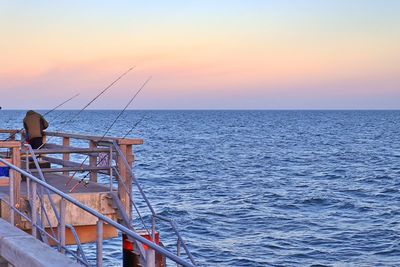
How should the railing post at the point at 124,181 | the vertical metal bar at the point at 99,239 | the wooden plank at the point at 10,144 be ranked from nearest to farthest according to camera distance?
the vertical metal bar at the point at 99,239, the wooden plank at the point at 10,144, the railing post at the point at 124,181

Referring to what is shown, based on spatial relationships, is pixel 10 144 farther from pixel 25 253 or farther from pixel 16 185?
pixel 25 253

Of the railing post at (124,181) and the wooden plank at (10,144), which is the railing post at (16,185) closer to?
the wooden plank at (10,144)

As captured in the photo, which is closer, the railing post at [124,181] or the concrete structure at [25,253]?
the concrete structure at [25,253]

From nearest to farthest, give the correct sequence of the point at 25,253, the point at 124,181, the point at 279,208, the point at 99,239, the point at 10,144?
the point at 25,253 < the point at 99,239 < the point at 10,144 < the point at 124,181 < the point at 279,208

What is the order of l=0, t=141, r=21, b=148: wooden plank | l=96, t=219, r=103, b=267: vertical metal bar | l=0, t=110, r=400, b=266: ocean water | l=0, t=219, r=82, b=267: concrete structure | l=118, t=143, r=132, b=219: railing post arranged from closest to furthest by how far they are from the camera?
l=0, t=219, r=82, b=267: concrete structure, l=96, t=219, r=103, b=267: vertical metal bar, l=0, t=141, r=21, b=148: wooden plank, l=118, t=143, r=132, b=219: railing post, l=0, t=110, r=400, b=266: ocean water

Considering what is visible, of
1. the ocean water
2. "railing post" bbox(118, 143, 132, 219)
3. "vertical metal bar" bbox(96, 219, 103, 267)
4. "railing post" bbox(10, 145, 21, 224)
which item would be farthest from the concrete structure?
the ocean water

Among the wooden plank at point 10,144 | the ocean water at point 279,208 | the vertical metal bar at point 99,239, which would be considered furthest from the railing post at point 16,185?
the ocean water at point 279,208

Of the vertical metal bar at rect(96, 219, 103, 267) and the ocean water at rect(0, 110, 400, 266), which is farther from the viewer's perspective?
the ocean water at rect(0, 110, 400, 266)

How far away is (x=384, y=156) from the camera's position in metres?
55.0

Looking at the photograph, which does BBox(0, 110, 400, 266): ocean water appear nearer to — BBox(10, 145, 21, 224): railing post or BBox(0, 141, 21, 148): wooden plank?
BBox(10, 145, 21, 224): railing post

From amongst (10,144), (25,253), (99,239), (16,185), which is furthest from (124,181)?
(25,253)

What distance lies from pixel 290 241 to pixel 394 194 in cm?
1291

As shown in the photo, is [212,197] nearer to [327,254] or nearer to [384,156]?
[327,254]

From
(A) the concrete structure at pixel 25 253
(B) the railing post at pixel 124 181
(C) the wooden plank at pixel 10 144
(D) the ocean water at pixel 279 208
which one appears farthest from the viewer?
(D) the ocean water at pixel 279 208
